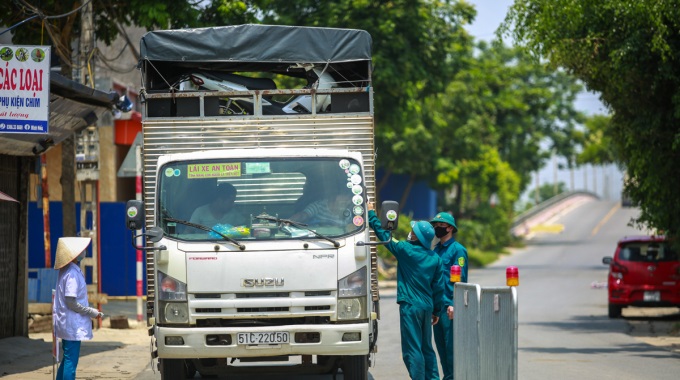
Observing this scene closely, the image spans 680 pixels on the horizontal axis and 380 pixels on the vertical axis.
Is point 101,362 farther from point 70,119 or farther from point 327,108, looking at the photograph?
point 327,108

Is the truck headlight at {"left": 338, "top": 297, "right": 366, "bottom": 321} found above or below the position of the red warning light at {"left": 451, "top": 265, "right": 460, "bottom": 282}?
below

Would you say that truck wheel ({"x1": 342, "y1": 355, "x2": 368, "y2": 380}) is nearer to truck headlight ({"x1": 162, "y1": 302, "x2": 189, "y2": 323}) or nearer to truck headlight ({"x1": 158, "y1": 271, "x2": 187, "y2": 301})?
truck headlight ({"x1": 162, "y1": 302, "x2": 189, "y2": 323})

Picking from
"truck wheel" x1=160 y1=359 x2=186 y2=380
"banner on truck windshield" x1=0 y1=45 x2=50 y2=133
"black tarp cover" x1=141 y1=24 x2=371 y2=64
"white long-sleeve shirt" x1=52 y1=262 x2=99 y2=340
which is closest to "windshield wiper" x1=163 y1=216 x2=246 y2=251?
"white long-sleeve shirt" x1=52 y1=262 x2=99 y2=340

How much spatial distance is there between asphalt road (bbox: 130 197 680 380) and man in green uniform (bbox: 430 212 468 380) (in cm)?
169

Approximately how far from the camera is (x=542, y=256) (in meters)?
53.7

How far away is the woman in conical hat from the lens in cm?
1088

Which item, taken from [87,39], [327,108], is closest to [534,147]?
[87,39]

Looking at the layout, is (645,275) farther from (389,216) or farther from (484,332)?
(484,332)

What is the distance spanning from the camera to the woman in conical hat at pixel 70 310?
10883mm

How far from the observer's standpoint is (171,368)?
444 inches

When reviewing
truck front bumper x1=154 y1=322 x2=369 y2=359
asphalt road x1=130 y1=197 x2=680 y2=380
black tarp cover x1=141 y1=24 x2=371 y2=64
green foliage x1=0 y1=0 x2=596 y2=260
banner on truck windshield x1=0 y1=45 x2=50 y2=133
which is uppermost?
green foliage x1=0 y1=0 x2=596 y2=260

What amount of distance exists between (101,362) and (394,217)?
6.28m

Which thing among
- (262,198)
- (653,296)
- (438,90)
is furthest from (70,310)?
(438,90)

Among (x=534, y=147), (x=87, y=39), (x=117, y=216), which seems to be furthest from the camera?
(x=534, y=147)
